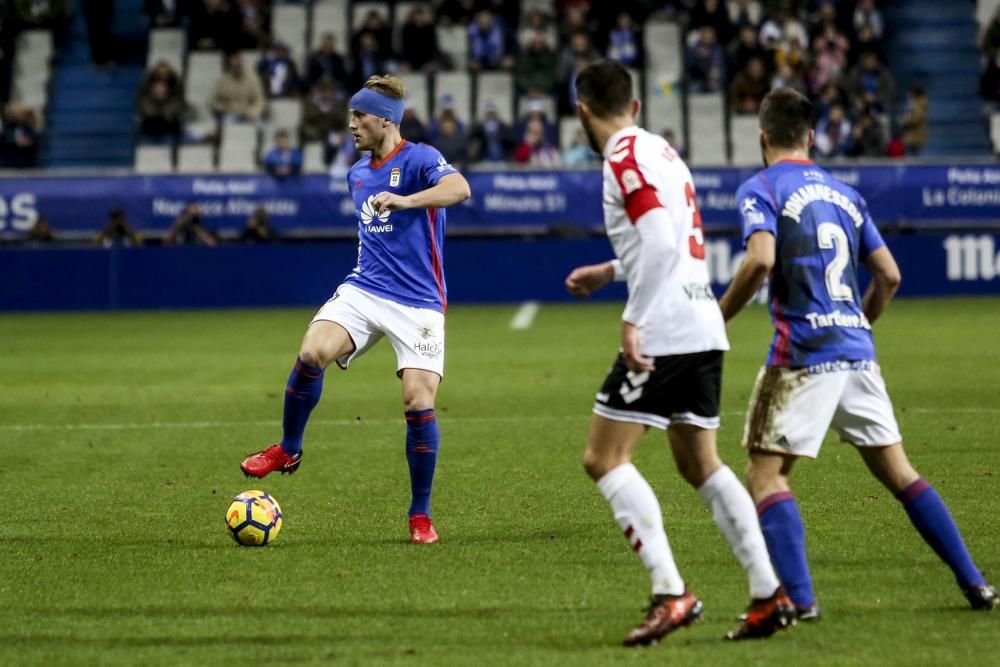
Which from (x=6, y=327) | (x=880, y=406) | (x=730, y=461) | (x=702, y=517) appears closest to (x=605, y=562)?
(x=702, y=517)

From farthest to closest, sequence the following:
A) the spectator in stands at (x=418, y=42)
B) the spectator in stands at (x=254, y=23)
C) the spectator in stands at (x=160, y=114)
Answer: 1. the spectator in stands at (x=254, y=23)
2. the spectator in stands at (x=418, y=42)
3. the spectator in stands at (x=160, y=114)

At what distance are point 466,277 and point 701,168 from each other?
433cm

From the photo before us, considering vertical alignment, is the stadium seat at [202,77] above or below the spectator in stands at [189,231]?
above

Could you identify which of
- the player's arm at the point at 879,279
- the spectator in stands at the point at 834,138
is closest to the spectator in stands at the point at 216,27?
the spectator in stands at the point at 834,138

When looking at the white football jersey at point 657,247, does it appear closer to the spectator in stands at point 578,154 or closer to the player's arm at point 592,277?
the player's arm at point 592,277

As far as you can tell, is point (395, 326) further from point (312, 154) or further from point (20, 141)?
point (20, 141)

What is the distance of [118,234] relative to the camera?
1000 inches

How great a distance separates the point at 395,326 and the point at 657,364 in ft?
8.87

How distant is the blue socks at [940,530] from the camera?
19.6 feet

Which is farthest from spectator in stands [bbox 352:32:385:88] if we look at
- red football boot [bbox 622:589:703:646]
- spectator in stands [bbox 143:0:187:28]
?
red football boot [bbox 622:589:703:646]

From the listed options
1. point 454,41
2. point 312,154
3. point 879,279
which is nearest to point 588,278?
point 879,279

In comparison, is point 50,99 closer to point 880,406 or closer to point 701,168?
point 701,168

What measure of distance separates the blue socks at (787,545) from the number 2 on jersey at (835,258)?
77 centimetres

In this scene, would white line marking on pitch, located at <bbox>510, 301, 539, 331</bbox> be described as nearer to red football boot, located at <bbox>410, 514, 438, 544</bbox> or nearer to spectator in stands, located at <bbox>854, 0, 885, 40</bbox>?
spectator in stands, located at <bbox>854, 0, 885, 40</bbox>
